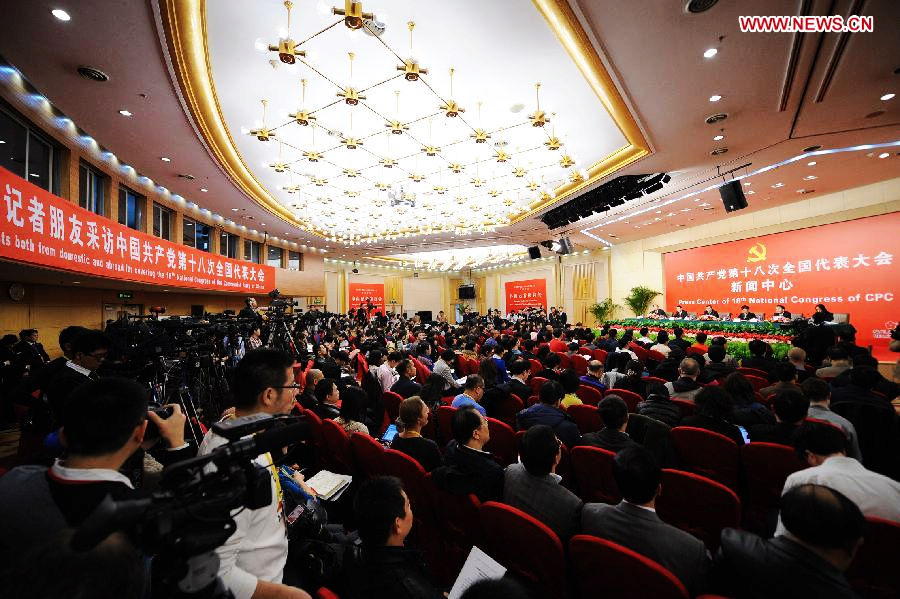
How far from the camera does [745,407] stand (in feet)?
10.1

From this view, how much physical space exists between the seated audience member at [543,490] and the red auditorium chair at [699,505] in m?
0.61

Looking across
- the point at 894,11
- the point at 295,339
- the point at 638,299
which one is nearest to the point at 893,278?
the point at 638,299

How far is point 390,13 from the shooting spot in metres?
3.96

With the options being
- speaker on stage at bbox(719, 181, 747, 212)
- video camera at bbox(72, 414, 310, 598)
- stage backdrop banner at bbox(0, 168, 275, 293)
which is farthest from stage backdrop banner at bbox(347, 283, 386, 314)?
video camera at bbox(72, 414, 310, 598)

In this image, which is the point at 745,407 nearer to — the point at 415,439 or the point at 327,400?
the point at 415,439

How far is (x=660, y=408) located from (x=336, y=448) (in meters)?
2.54

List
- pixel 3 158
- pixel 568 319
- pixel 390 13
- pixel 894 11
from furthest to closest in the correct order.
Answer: pixel 568 319 < pixel 3 158 < pixel 390 13 < pixel 894 11

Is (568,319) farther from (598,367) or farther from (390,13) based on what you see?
(390,13)

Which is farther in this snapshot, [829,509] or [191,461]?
[829,509]

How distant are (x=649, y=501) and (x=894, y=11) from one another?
481 cm

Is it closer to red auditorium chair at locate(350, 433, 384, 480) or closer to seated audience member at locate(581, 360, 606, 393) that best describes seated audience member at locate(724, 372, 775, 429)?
seated audience member at locate(581, 360, 606, 393)

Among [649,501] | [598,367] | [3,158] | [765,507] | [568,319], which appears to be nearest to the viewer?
[649,501]

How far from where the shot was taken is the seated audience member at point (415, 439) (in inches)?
94.1

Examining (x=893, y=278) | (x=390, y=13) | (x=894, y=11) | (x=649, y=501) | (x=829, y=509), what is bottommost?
(x=649, y=501)
